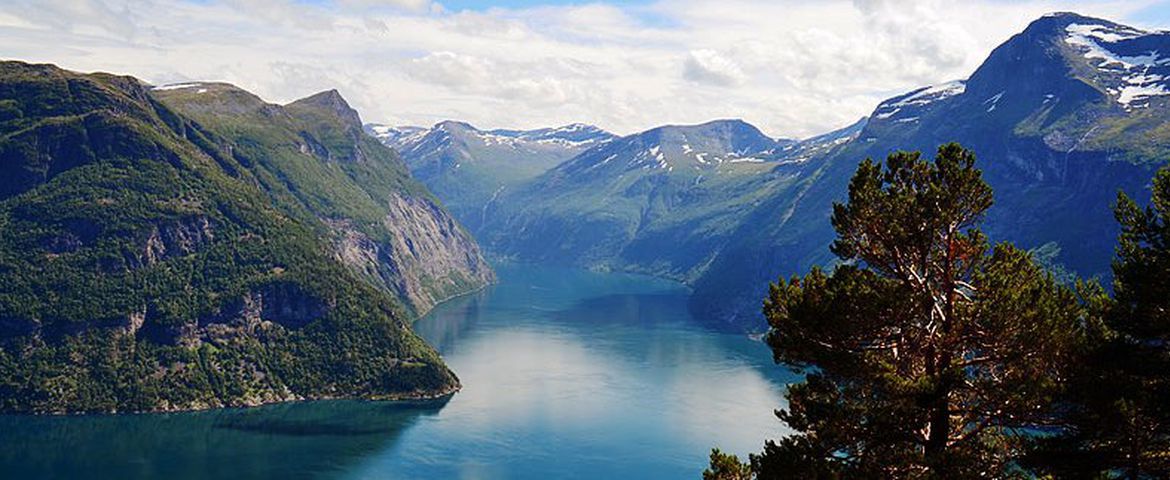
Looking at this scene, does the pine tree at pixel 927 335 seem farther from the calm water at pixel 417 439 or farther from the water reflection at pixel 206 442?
the water reflection at pixel 206 442

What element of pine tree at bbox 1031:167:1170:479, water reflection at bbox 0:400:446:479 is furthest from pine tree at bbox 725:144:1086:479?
water reflection at bbox 0:400:446:479

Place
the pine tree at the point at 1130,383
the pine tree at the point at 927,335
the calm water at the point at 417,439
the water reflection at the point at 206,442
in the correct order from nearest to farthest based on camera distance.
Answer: the pine tree at the point at 927,335 < the pine tree at the point at 1130,383 < the calm water at the point at 417,439 < the water reflection at the point at 206,442

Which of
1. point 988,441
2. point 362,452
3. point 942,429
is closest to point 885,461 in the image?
point 942,429

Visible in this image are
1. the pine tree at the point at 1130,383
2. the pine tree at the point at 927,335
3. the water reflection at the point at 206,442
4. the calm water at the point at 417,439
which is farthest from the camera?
the water reflection at the point at 206,442

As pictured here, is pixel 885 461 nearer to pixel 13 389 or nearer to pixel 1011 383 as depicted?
pixel 1011 383

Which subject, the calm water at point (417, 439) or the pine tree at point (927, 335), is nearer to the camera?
the pine tree at point (927, 335)

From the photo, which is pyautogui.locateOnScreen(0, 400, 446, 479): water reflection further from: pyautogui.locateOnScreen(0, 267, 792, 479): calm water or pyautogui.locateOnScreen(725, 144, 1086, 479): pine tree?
pyautogui.locateOnScreen(725, 144, 1086, 479): pine tree

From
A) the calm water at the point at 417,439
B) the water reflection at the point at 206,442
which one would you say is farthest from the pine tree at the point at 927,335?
Result: the water reflection at the point at 206,442

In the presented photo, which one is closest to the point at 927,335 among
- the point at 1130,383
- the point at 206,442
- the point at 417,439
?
the point at 1130,383
